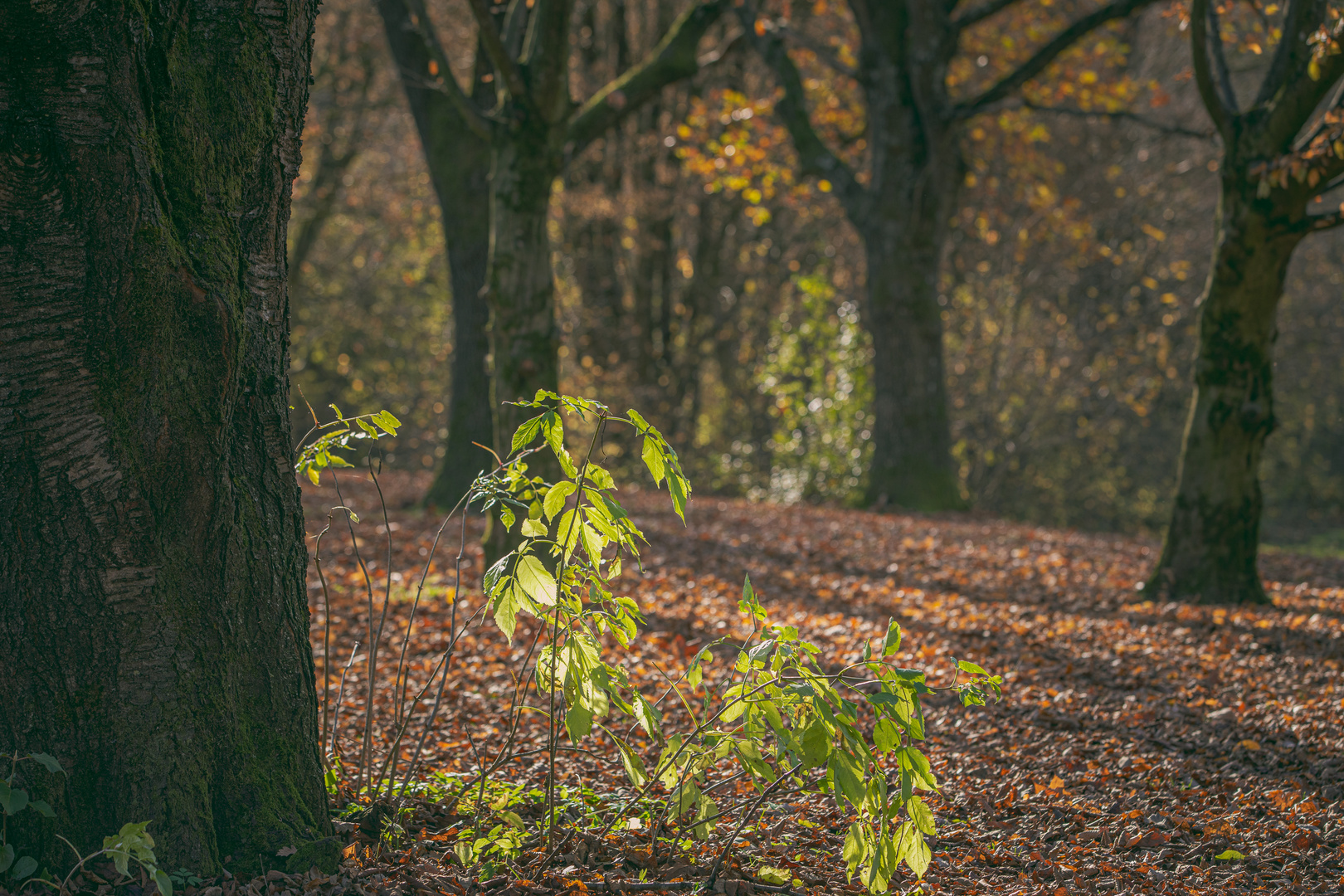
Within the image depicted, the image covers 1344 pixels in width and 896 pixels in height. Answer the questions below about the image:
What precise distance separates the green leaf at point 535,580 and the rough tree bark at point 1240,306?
203 inches

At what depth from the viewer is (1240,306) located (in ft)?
19.5

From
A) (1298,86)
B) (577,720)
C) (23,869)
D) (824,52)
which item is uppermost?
(824,52)

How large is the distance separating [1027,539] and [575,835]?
692 cm

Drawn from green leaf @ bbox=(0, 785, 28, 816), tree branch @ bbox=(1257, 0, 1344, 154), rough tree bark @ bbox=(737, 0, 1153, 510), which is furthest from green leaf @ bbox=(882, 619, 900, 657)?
rough tree bark @ bbox=(737, 0, 1153, 510)

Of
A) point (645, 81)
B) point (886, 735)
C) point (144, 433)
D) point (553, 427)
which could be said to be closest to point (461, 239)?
point (645, 81)

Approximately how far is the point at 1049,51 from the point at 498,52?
661cm

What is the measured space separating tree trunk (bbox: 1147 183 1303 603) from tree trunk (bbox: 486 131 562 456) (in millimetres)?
4084

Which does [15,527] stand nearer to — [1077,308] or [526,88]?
[526,88]

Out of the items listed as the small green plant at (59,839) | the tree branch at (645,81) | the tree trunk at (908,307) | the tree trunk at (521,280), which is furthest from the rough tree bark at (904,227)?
the small green plant at (59,839)

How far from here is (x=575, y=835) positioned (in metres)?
2.80

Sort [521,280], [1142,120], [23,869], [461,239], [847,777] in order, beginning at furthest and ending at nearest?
1. [461,239]
2. [1142,120]
3. [521,280]
4. [23,869]
5. [847,777]

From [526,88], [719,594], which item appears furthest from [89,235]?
[719,594]

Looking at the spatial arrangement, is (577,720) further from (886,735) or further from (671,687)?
(886,735)

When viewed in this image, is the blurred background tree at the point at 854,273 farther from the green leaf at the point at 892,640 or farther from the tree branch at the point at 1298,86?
the green leaf at the point at 892,640
